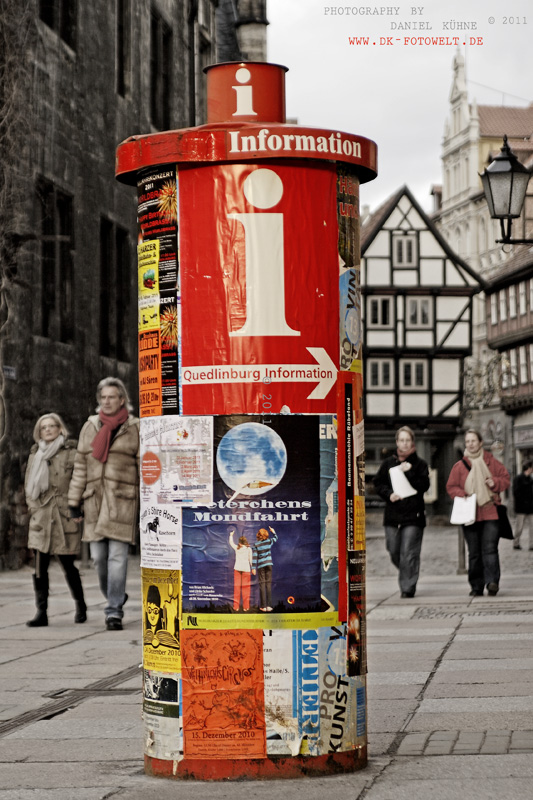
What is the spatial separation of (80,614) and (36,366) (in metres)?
8.69

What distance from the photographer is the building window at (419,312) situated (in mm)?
53812

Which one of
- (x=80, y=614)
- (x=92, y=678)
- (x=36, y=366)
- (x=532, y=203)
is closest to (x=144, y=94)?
(x=36, y=366)

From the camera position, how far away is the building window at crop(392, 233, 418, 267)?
54.2m

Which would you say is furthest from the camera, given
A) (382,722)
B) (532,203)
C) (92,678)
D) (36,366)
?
(532,203)

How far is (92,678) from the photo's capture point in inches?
352

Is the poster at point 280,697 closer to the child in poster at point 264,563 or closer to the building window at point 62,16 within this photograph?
A: the child in poster at point 264,563

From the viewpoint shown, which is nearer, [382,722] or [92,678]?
[382,722]

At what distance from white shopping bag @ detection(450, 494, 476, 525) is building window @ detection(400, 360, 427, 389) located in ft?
125

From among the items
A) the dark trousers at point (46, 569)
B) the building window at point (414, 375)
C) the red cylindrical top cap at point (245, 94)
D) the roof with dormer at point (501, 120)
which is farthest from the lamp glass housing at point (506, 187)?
the roof with dormer at point (501, 120)

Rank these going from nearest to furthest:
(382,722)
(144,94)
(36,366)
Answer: (382,722) < (36,366) < (144,94)

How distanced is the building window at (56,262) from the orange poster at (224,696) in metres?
15.5

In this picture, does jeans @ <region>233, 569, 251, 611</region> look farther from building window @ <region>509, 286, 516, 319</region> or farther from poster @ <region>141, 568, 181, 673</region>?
building window @ <region>509, 286, 516, 319</region>

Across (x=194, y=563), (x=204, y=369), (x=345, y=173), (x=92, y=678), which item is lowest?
(x=92, y=678)

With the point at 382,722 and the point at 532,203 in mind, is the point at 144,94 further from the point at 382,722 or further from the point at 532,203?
the point at 532,203
